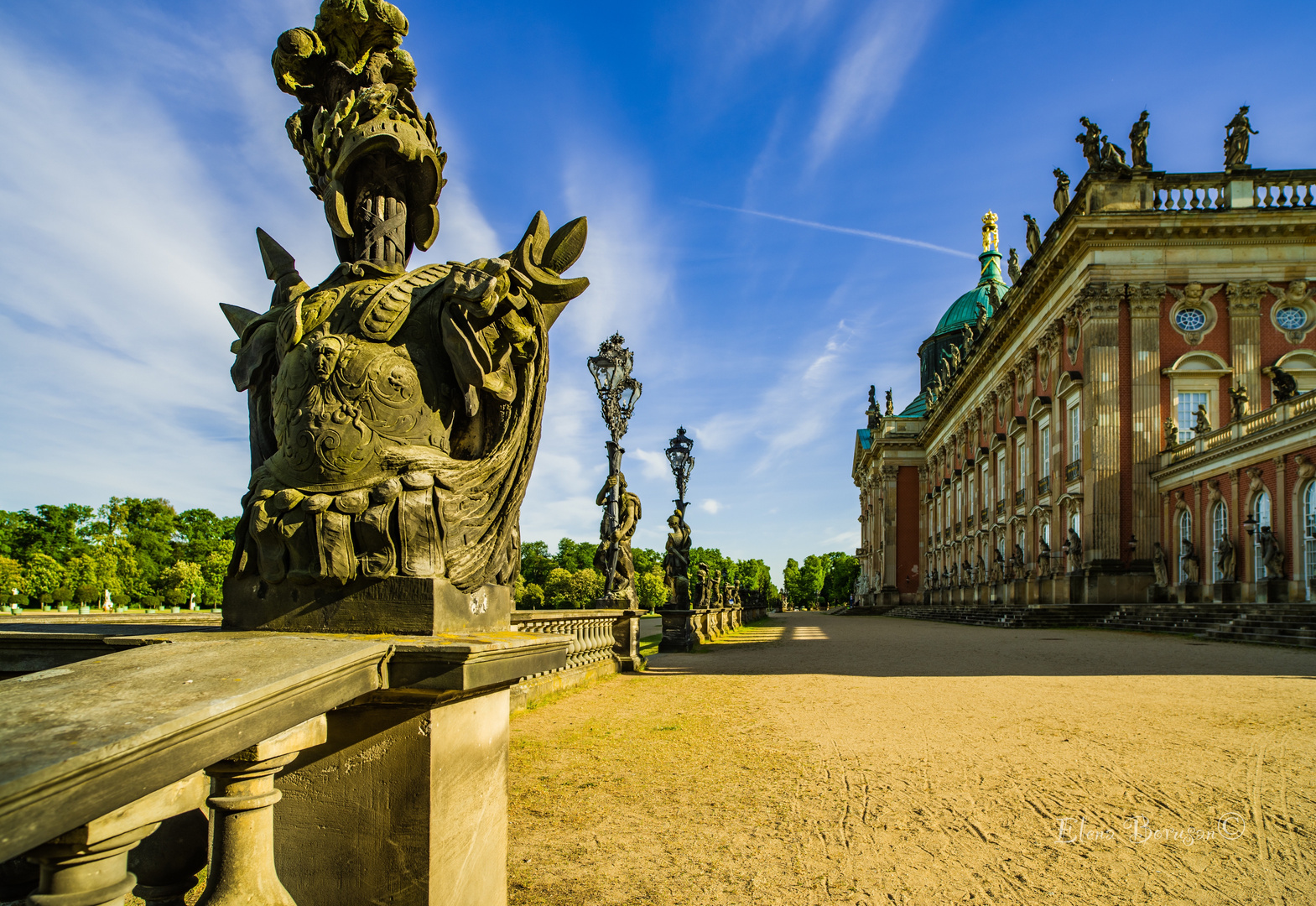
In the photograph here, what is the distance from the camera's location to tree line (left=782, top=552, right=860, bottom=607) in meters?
130

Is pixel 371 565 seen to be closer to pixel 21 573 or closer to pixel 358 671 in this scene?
pixel 358 671

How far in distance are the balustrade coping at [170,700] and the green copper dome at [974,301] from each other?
86.9 meters

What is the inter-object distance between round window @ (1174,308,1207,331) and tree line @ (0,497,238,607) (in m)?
54.5

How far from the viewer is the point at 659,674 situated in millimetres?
13227

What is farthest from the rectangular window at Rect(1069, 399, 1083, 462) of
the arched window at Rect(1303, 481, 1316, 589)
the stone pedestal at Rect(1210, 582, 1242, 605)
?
the arched window at Rect(1303, 481, 1316, 589)

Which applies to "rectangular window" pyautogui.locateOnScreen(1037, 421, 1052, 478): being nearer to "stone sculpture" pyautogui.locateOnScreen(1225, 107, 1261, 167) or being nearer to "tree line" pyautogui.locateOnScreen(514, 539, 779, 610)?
"stone sculpture" pyautogui.locateOnScreen(1225, 107, 1261, 167)

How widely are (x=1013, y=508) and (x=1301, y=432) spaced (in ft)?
69.8

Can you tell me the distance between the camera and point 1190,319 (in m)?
30.3

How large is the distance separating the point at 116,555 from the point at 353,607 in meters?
74.2

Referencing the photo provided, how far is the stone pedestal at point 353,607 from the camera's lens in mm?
2543

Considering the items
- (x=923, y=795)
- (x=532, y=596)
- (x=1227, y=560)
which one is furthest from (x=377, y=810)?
(x=532, y=596)

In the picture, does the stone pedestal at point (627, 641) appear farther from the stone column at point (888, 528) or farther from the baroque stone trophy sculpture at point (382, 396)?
the stone column at point (888, 528)

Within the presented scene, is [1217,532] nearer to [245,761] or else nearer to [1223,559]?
[1223,559]

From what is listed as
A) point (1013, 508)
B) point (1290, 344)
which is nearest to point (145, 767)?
point (1290, 344)
